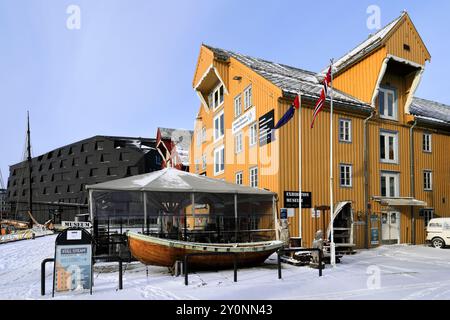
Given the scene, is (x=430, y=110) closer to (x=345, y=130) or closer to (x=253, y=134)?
(x=345, y=130)

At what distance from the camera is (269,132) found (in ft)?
66.6

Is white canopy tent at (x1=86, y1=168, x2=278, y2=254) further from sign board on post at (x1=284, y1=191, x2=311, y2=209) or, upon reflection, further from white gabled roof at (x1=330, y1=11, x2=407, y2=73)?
white gabled roof at (x1=330, y1=11, x2=407, y2=73)

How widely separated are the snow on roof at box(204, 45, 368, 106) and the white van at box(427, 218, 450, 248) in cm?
819

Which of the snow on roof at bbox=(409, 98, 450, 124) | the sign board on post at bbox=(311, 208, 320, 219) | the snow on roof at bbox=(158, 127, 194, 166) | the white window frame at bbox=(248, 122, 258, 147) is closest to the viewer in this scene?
the sign board on post at bbox=(311, 208, 320, 219)

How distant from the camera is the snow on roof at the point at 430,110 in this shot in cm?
2586

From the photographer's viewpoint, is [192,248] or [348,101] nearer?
[192,248]

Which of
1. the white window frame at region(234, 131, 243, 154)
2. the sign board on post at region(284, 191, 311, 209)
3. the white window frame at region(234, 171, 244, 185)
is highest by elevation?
the white window frame at region(234, 131, 243, 154)

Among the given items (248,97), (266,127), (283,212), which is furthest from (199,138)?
(283,212)

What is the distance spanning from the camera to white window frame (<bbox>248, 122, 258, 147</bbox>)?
22.0 meters

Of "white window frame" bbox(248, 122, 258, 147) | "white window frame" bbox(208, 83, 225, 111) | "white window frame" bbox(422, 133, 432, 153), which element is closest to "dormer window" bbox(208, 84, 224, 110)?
"white window frame" bbox(208, 83, 225, 111)

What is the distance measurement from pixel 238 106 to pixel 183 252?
47.6ft
